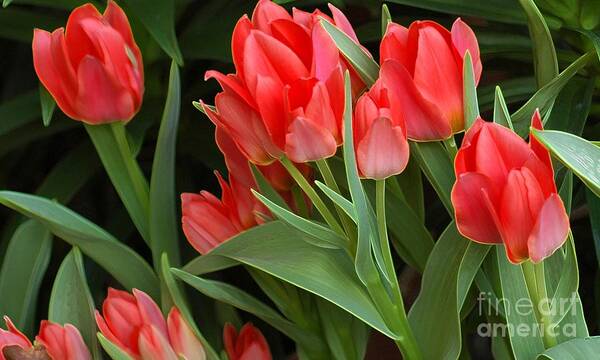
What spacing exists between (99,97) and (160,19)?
0.50 feet

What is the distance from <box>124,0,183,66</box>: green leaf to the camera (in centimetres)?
68

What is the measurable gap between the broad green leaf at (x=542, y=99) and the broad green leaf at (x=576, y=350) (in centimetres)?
12

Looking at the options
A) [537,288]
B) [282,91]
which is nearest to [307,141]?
[282,91]

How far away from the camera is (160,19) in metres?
0.70

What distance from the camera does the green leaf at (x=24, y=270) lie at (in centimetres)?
62

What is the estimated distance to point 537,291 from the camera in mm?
462

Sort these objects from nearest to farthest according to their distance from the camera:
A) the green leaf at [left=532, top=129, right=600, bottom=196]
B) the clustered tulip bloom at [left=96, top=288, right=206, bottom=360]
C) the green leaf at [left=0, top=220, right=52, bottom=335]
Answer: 1. the green leaf at [left=532, top=129, right=600, bottom=196]
2. the clustered tulip bloom at [left=96, top=288, right=206, bottom=360]
3. the green leaf at [left=0, top=220, right=52, bottom=335]

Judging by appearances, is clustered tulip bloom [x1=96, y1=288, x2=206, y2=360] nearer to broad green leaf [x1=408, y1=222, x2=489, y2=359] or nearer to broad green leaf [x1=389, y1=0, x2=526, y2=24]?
broad green leaf [x1=408, y1=222, x2=489, y2=359]

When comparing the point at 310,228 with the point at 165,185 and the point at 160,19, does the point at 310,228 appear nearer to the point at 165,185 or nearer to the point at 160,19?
the point at 165,185

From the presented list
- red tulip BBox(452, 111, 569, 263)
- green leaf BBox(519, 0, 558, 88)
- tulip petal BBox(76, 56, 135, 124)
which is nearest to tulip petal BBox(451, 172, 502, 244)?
red tulip BBox(452, 111, 569, 263)

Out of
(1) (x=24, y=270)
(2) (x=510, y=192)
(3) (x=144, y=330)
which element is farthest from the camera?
(1) (x=24, y=270)

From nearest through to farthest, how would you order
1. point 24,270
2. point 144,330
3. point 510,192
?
1. point 510,192
2. point 144,330
3. point 24,270

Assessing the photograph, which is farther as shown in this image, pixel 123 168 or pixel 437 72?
pixel 123 168

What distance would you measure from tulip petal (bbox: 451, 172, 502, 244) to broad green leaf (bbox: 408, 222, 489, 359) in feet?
0.12
